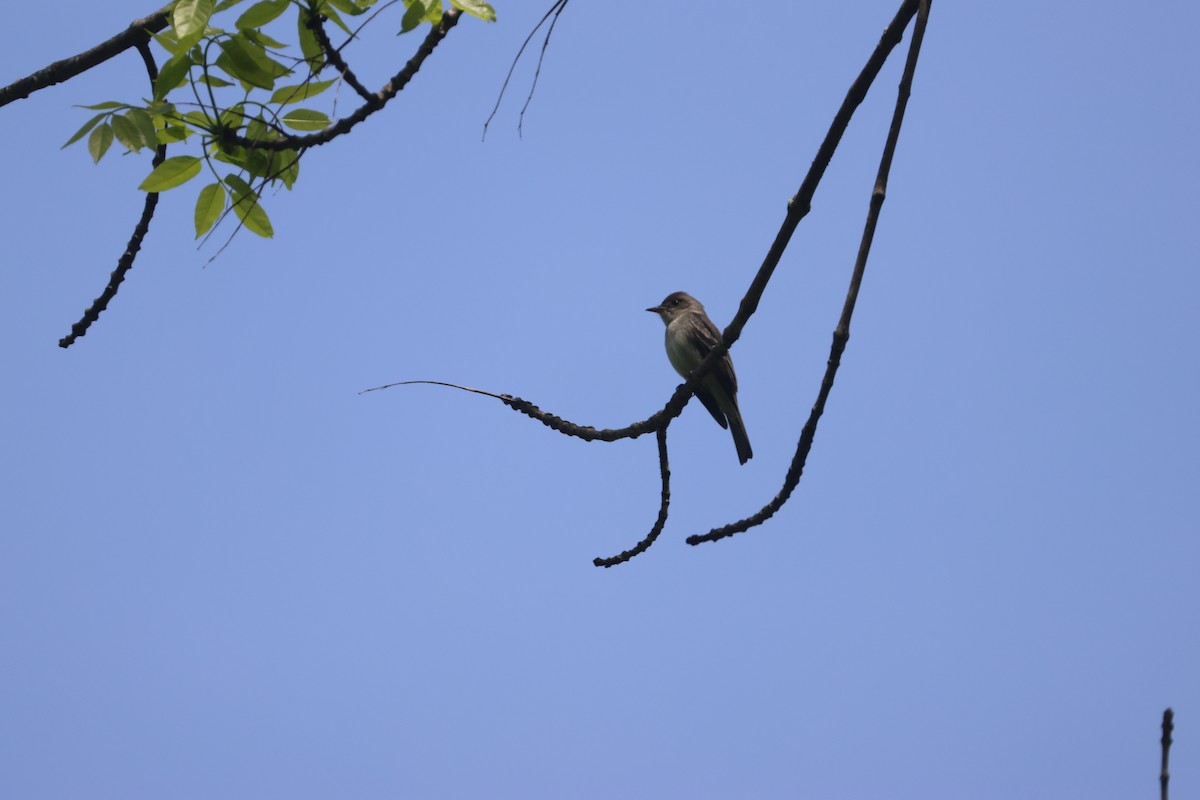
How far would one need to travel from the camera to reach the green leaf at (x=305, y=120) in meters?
3.46

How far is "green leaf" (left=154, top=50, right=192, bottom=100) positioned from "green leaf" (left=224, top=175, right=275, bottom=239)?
1.27 feet

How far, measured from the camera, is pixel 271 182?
12.1ft

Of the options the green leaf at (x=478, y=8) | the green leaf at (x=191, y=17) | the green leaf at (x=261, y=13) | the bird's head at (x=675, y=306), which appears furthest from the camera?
the bird's head at (x=675, y=306)

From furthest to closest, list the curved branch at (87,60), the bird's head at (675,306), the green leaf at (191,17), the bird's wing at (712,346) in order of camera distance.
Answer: the bird's head at (675,306) < the bird's wing at (712,346) < the curved branch at (87,60) < the green leaf at (191,17)

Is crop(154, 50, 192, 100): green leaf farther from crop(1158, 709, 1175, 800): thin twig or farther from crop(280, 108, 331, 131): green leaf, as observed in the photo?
crop(1158, 709, 1175, 800): thin twig

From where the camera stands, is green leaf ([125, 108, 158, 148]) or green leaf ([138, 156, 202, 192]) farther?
green leaf ([138, 156, 202, 192])

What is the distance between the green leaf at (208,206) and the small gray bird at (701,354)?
5.28 meters

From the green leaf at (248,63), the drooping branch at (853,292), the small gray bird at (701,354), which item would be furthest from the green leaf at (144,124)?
the small gray bird at (701,354)

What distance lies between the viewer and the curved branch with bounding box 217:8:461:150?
3.38 m

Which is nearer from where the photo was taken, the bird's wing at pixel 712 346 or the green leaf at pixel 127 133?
the green leaf at pixel 127 133

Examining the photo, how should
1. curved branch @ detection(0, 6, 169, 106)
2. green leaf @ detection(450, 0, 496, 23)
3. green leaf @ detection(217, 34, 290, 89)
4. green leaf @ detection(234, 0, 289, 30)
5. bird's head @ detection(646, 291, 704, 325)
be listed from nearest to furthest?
green leaf @ detection(234, 0, 289, 30), green leaf @ detection(217, 34, 290, 89), green leaf @ detection(450, 0, 496, 23), curved branch @ detection(0, 6, 169, 106), bird's head @ detection(646, 291, 704, 325)

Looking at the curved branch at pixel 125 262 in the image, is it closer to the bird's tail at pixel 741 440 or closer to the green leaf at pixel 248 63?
the green leaf at pixel 248 63

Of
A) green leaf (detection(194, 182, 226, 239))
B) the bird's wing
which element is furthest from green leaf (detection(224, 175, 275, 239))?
the bird's wing

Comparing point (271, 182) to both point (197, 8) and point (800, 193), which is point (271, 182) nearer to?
point (197, 8)
